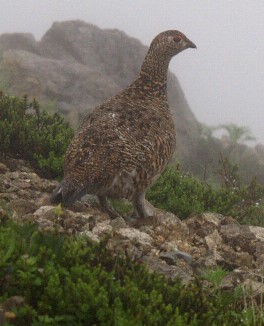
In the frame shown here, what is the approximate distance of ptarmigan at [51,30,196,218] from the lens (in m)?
5.54

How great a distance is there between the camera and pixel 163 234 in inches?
223

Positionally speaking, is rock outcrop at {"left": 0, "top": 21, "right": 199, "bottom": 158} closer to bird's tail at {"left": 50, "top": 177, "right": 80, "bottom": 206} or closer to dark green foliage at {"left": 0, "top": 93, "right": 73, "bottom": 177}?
dark green foliage at {"left": 0, "top": 93, "right": 73, "bottom": 177}

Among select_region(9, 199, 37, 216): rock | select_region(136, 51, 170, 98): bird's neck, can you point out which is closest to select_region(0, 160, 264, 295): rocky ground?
select_region(9, 199, 37, 216): rock

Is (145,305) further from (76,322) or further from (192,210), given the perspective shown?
(192,210)

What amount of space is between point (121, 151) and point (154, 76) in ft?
5.23

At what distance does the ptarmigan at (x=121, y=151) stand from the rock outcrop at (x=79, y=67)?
14.3 m

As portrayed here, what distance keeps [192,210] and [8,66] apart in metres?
15.5

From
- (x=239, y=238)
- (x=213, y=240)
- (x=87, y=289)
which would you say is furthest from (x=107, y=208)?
(x=87, y=289)

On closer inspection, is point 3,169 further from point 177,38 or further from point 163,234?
point 177,38

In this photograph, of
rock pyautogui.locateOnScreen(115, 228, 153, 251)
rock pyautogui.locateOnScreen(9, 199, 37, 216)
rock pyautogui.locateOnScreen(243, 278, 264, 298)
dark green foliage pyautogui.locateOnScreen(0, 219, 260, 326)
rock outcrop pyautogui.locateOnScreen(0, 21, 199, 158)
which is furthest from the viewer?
rock outcrop pyautogui.locateOnScreen(0, 21, 199, 158)

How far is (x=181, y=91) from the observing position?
1138 inches

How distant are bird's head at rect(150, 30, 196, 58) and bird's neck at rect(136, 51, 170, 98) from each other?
0.26 ft

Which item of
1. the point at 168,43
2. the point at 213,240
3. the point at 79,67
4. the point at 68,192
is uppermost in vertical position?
the point at 168,43

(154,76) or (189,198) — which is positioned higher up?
(154,76)
